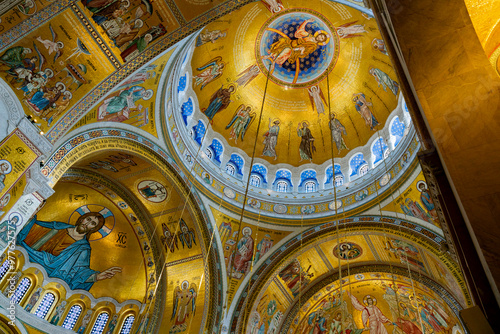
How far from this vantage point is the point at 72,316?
1371cm

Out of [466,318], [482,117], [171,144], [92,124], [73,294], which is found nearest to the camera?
[466,318]

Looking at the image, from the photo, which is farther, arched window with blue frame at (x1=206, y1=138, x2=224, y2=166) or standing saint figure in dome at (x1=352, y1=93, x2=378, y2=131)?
standing saint figure in dome at (x1=352, y1=93, x2=378, y2=131)

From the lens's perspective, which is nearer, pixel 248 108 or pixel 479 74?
pixel 479 74

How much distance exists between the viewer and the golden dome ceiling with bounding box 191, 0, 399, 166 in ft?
48.1

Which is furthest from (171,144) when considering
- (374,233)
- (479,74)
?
(479,74)

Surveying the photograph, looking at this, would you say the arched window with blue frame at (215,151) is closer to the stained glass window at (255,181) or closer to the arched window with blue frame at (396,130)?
the stained glass window at (255,181)

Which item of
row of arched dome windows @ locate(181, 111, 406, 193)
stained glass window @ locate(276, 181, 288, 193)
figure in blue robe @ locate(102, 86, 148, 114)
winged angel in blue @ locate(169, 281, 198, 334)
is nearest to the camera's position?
figure in blue robe @ locate(102, 86, 148, 114)

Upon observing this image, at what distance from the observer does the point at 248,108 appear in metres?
16.8

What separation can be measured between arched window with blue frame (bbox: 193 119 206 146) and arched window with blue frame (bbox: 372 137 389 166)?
7.28m

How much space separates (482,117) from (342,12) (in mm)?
12285

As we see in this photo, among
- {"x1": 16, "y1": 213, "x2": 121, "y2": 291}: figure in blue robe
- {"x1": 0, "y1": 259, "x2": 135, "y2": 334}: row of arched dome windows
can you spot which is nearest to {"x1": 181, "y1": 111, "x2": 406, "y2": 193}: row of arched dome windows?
{"x1": 16, "y1": 213, "x2": 121, "y2": 291}: figure in blue robe

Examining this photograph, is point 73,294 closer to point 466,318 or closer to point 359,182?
point 359,182

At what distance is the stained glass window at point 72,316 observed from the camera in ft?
44.2

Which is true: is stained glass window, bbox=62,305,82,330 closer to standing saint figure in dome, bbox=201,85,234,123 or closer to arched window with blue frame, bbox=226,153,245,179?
arched window with blue frame, bbox=226,153,245,179
